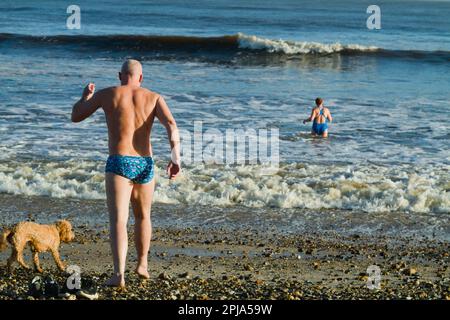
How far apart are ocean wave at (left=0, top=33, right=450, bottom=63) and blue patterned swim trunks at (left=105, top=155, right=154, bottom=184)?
2426 cm

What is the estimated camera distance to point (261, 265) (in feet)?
25.2

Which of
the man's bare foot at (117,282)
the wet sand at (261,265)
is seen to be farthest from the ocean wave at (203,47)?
the man's bare foot at (117,282)

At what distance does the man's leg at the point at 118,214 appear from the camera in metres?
6.34

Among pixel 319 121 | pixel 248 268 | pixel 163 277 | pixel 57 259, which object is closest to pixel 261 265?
pixel 248 268

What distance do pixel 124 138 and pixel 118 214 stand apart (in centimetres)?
57

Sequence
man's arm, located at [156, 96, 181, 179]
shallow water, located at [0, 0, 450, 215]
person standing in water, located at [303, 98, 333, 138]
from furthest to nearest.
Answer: person standing in water, located at [303, 98, 333, 138] < shallow water, located at [0, 0, 450, 215] < man's arm, located at [156, 96, 181, 179]

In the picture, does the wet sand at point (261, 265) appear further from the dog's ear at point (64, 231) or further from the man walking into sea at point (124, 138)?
the man walking into sea at point (124, 138)

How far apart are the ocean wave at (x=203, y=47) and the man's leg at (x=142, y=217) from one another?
2403cm

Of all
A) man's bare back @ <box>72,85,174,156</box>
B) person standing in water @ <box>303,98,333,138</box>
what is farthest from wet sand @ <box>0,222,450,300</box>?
person standing in water @ <box>303,98,333,138</box>

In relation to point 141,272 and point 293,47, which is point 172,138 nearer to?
point 141,272

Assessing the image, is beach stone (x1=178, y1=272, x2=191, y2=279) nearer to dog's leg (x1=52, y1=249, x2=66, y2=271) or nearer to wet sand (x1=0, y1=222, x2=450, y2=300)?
wet sand (x1=0, y1=222, x2=450, y2=300)

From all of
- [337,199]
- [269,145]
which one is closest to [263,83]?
[269,145]

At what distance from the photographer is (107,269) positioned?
24.1ft

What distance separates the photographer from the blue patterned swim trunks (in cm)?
634
